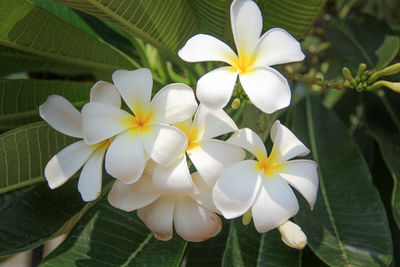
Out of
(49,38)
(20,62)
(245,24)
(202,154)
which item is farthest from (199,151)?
(20,62)

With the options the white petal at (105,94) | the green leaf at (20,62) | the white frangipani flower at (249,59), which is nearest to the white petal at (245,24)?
the white frangipani flower at (249,59)

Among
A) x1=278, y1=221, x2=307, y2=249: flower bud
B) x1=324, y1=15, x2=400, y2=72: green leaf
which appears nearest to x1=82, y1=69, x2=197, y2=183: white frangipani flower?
x1=278, y1=221, x2=307, y2=249: flower bud

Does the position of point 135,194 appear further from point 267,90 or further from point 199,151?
point 267,90

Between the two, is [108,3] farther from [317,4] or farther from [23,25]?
[317,4]

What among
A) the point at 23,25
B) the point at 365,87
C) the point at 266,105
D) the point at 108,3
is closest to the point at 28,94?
the point at 23,25

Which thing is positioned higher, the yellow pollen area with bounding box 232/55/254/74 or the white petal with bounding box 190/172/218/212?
the yellow pollen area with bounding box 232/55/254/74

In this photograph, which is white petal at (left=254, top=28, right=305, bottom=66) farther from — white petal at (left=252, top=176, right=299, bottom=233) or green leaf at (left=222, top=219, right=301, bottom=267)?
green leaf at (left=222, top=219, right=301, bottom=267)
